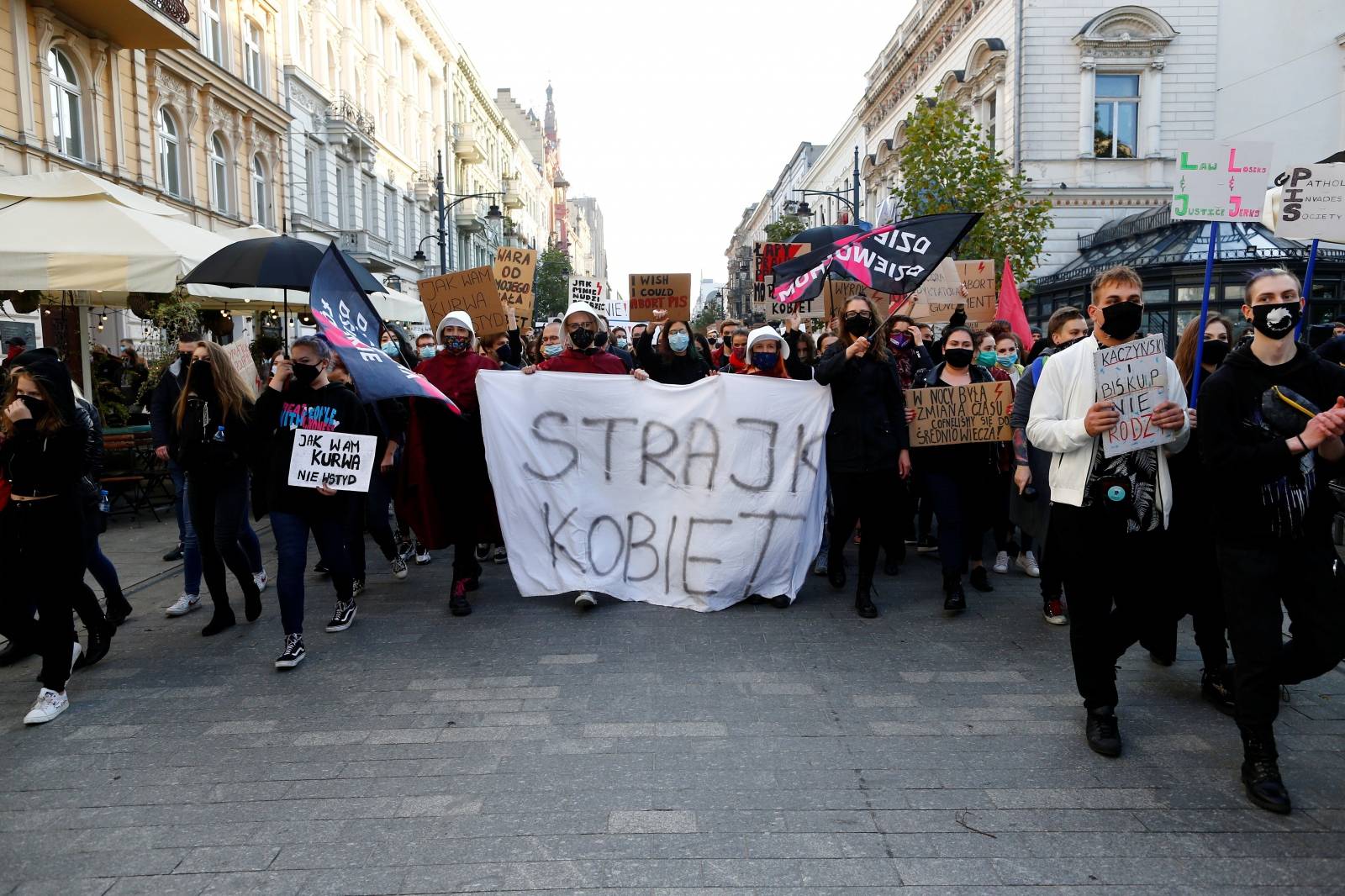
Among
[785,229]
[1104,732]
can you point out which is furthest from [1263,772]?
[785,229]

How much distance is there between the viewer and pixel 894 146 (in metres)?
40.0

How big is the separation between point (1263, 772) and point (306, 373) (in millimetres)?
4780

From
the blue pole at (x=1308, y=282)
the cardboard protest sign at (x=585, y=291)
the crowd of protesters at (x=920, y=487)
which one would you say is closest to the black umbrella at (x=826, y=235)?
the cardboard protest sign at (x=585, y=291)

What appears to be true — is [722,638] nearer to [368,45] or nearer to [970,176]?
[970,176]

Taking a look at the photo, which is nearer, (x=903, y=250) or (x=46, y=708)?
(x=46, y=708)

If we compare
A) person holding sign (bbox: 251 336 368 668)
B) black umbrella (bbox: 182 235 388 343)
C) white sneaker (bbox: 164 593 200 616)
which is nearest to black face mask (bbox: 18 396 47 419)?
person holding sign (bbox: 251 336 368 668)

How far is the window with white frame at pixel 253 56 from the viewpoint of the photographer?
1061 inches

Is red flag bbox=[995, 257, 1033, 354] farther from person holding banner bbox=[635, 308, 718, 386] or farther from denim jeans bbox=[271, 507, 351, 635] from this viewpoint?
denim jeans bbox=[271, 507, 351, 635]

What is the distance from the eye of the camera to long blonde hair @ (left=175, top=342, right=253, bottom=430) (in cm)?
568

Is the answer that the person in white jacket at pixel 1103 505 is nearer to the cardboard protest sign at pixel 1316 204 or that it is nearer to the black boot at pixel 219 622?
the cardboard protest sign at pixel 1316 204

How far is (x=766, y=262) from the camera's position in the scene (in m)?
15.3

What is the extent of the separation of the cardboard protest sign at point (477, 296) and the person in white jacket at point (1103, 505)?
5.94 meters

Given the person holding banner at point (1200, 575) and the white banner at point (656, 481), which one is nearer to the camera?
the person holding banner at point (1200, 575)

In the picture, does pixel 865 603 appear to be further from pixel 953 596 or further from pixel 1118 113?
pixel 1118 113
